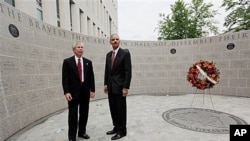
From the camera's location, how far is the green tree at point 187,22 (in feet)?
51.4

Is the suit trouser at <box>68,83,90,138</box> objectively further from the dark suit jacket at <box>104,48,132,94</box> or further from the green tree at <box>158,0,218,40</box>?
the green tree at <box>158,0,218,40</box>

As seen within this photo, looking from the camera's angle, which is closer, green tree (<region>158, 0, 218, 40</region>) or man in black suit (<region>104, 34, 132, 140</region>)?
man in black suit (<region>104, 34, 132, 140</region>)

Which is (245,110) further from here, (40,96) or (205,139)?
(40,96)

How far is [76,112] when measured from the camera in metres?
2.70

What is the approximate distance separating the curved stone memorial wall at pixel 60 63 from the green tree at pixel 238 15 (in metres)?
9.76

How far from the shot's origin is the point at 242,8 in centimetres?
1407

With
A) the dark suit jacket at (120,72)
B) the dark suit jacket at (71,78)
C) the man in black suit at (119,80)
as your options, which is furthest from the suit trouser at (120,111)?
the dark suit jacket at (71,78)

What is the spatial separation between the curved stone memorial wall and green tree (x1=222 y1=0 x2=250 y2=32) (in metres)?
9.76

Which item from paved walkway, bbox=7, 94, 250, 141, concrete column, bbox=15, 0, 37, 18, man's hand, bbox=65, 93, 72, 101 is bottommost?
paved walkway, bbox=7, 94, 250, 141

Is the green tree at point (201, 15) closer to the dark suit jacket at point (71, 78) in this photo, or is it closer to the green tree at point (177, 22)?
the green tree at point (177, 22)

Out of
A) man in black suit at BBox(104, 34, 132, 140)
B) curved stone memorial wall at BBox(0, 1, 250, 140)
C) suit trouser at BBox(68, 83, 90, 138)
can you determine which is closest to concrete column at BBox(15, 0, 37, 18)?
curved stone memorial wall at BBox(0, 1, 250, 140)

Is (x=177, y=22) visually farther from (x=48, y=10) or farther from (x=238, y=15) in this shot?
(x=48, y=10)

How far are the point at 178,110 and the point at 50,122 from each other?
124 inches

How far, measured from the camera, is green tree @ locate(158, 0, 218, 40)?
15672mm
